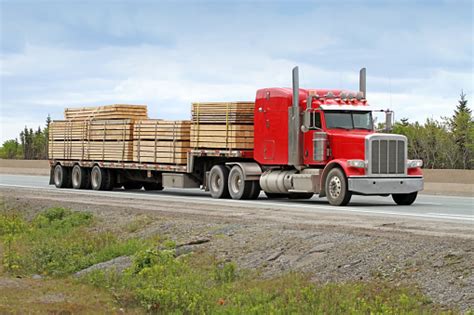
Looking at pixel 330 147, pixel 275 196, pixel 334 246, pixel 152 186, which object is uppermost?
pixel 330 147

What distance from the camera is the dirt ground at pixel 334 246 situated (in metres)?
12.3

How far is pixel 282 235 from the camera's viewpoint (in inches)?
639

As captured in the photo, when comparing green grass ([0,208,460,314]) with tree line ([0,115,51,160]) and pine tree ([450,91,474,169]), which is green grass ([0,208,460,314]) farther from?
tree line ([0,115,51,160])

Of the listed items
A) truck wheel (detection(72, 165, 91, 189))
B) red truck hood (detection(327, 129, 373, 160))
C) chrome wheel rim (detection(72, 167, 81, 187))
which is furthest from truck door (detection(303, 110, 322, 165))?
chrome wheel rim (detection(72, 167, 81, 187))

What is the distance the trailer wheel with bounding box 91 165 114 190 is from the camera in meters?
36.1

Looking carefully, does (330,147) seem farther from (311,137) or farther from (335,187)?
(335,187)

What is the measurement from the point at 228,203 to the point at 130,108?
39.0 feet

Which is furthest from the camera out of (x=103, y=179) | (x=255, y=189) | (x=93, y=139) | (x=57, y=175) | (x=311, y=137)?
(x=57, y=175)

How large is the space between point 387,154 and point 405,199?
1595mm

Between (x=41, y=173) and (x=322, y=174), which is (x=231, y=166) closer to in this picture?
(x=322, y=174)

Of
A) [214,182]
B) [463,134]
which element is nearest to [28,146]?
[463,134]

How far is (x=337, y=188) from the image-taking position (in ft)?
81.1

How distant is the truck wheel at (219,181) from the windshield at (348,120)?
4652 millimetres

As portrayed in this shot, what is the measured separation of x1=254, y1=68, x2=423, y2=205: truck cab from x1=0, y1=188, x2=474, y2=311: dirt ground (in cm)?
409
